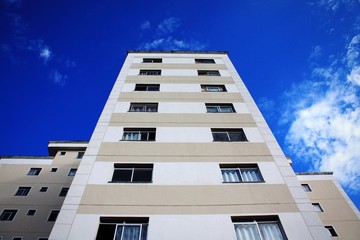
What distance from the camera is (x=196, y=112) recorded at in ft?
52.3

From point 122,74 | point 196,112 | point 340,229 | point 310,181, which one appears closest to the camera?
point 196,112

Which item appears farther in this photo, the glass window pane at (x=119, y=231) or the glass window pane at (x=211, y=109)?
the glass window pane at (x=211, y=109)

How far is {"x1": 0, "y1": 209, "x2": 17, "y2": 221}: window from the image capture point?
25845 millimetres

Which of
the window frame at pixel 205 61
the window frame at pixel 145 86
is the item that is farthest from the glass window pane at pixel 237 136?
the window frame at pixel 205 61

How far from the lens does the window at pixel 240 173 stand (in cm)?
1191

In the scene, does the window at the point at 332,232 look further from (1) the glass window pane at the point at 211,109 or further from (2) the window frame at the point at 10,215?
(2) the window frame at the point at 10,215

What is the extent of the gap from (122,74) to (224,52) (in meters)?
11.9

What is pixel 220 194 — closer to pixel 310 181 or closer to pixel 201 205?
pixel 201 205

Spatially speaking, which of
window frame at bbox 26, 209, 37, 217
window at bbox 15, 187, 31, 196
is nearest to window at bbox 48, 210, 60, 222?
window frame at bbox 26, 209, 37, 217

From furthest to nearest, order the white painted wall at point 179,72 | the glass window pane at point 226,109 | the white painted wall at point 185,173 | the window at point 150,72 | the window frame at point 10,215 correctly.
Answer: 1. the window frame at point 10,215
2. the window at point 150,72
3. the white painted wall at point 179,72
4. the glass window pane at point 226,109
5. the white painted wall at point 185,173

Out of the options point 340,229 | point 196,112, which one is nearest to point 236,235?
point 196,112

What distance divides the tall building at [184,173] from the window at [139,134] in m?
0.06

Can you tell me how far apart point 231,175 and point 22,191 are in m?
29.0

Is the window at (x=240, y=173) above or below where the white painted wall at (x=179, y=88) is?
below
